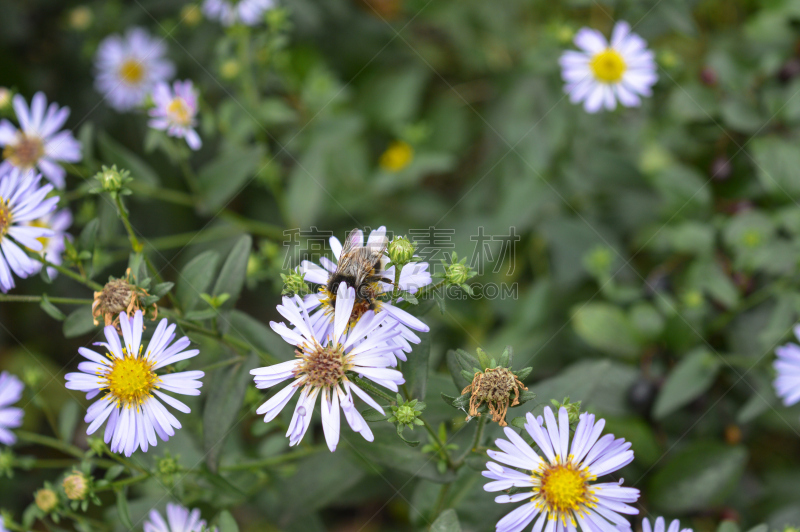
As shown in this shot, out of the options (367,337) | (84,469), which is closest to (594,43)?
(367,337)

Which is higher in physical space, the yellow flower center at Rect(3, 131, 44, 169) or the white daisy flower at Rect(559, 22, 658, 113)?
the white daisy flower at Rect(559, 22, 658, 113)

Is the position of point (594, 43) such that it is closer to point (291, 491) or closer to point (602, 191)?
point (602, 191)

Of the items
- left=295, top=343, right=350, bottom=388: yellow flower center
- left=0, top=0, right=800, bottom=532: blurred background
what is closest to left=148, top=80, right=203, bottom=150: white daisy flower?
left=0, top=0, right=800, bottom=532: blurred background

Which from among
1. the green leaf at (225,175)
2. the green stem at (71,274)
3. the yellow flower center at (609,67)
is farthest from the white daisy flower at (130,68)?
the yellow flower center at (609,67)

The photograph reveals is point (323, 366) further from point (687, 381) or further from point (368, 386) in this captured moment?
point (687, 381)

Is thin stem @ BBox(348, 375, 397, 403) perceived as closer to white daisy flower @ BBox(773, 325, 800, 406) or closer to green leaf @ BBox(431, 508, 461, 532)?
green leaf @ BBox(431, 508, 461, 532)

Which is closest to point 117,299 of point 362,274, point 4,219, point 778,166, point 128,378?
point 128,378
